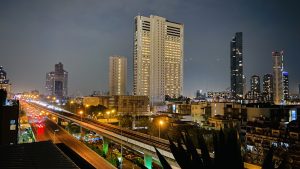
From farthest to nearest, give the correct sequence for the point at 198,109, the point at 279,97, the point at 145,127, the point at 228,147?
1. the point at 279,97
2. the point at 198,109
3. the point at 145,127
4. the point at 228,147

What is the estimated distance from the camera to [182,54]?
136 metres

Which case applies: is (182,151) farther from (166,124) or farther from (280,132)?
(166,124)

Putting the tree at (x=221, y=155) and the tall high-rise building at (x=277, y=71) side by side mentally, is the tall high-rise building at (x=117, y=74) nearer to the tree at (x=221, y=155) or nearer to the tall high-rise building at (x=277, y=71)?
the tall high-rise building at (x=277, y=71)

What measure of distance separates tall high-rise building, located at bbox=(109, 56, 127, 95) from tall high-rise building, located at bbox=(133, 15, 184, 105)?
34628mm

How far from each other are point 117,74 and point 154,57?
43.1 m

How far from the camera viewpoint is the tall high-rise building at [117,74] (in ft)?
512

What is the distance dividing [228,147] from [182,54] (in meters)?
135

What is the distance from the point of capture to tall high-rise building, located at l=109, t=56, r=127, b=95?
156m

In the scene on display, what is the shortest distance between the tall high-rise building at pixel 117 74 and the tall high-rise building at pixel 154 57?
34628 millimetres

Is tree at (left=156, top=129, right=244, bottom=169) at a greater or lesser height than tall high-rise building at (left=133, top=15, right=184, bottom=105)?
lesser

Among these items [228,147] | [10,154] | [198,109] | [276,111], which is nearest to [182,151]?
[228,147]

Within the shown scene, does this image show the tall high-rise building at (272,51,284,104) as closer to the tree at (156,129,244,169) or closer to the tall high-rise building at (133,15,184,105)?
the tall high-rise building at (133,15,184,105)

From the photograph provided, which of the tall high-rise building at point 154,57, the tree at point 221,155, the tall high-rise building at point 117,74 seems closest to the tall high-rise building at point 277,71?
the tall high-rise building at point 154,57

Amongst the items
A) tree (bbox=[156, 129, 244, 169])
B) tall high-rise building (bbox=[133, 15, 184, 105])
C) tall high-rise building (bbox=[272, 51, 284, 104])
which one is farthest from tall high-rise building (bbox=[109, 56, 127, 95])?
tree (bbox=[156, 129, 244, 169])
